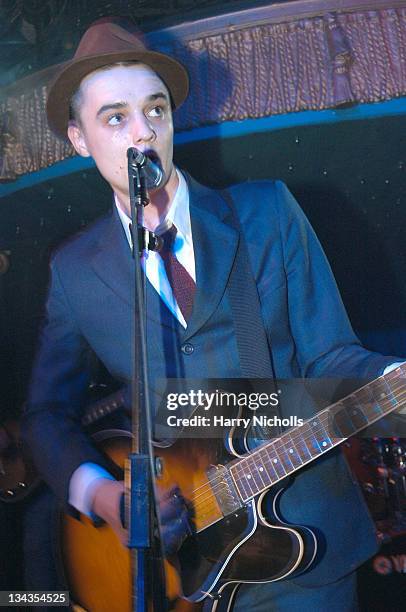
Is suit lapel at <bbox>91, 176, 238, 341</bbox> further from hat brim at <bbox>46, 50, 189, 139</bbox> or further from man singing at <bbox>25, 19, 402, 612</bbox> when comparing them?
hat brim at <bbox>46, 50, 189, 139</bbox>

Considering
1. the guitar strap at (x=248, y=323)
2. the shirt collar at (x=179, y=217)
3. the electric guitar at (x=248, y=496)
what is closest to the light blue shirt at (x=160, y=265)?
the shirt collar at (x=179, y=217)

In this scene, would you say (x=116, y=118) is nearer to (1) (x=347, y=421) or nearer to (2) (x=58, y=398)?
(2) (x=58, y=398)

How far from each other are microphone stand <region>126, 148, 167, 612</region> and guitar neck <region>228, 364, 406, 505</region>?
0.52 meters

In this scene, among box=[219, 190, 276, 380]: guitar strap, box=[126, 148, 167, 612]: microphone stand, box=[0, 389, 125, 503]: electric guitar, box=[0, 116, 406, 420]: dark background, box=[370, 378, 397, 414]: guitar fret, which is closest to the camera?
box=[126, 148, 167, 612]: microphone stand

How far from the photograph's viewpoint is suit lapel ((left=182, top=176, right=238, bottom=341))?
2049 mm

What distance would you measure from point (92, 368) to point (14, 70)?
1.03m

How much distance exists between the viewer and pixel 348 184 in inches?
86.4

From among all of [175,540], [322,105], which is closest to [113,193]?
[322,105]

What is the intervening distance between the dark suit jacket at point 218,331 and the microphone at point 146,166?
56 centimetres

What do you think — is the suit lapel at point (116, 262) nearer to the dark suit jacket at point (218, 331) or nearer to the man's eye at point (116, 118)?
the dark suit jacket at point (218, 331)

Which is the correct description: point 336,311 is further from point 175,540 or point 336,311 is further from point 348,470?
point 175,540

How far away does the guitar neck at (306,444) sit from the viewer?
196cm

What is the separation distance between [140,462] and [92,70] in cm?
121

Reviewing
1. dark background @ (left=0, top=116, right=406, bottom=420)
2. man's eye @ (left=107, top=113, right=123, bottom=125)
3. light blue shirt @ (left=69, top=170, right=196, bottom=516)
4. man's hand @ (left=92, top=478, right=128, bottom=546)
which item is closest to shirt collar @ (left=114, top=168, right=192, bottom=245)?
light blue shirt @ (left=69, top=170, right=196, bottom=516)
